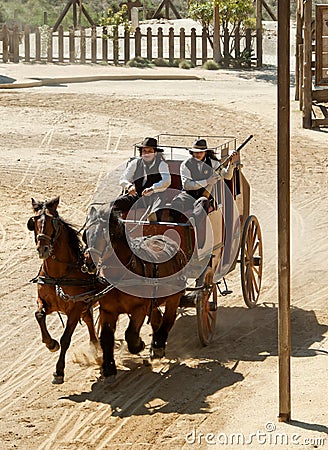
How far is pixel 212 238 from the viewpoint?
33.3 feet

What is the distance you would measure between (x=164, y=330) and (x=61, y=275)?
4.35ft

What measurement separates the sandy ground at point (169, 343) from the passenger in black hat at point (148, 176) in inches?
60.0

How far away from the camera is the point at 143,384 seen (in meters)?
8.85

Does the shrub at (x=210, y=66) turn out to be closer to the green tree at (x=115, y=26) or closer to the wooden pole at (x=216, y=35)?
the wooden pole at (x=216, y=35)

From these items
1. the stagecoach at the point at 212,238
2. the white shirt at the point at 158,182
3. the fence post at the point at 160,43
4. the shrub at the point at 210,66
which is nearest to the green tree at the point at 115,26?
the fence post at the point at 160,43

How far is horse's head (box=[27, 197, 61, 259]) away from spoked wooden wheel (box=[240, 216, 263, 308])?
301 cm

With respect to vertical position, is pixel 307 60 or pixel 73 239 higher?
pixel 307 60

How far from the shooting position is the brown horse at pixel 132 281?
855 cm

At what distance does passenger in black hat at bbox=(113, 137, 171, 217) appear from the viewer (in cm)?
988

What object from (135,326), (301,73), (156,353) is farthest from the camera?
(301,73)

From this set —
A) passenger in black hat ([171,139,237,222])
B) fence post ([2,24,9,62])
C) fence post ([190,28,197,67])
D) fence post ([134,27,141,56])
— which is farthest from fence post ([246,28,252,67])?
passenger in black hat ([171,139,237,222])

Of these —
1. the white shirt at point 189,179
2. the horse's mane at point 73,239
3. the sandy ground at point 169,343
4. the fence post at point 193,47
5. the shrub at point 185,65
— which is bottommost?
the sandy ground at point 169,343

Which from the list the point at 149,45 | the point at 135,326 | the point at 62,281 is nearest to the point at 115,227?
the point at 62,281

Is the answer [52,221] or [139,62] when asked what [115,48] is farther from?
[52,221]
